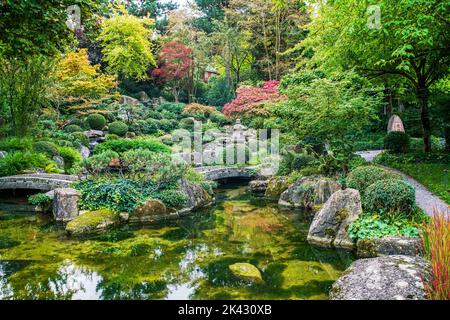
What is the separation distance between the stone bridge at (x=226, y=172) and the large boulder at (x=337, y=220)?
323 inches

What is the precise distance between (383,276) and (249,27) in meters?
24.1

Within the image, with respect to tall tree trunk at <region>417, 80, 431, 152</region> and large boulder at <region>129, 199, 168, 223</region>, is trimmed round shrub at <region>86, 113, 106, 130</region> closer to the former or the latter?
large boulder at <region>129, 199, 168, 223</region>

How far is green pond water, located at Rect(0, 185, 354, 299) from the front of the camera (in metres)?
5.33

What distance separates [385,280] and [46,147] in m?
14.4

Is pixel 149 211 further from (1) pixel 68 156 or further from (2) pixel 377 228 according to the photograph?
(1) pixel 68 156

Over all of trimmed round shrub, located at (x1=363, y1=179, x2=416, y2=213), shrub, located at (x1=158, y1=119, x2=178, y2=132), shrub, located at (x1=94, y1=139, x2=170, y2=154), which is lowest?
trimmed round shrub, located at (x1=363, y1=179, x2=416, y2=213)

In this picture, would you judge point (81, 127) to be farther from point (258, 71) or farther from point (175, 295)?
point (175, 295)

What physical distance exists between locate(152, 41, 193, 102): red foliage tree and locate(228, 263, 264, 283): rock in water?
2215 centimetres

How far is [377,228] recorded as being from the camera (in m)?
6.61

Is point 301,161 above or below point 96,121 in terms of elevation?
below

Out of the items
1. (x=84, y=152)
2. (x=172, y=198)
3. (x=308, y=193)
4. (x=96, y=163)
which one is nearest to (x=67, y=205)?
(x=96, y=163)

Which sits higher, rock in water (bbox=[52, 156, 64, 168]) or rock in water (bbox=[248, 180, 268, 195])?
rock in water (bbox=[52, 156, 64, 168])

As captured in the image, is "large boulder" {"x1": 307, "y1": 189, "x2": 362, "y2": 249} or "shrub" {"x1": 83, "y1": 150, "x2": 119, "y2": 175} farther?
"shrub" {"x1": 83, "y1": 150, "x2": 119, "y2": 175}

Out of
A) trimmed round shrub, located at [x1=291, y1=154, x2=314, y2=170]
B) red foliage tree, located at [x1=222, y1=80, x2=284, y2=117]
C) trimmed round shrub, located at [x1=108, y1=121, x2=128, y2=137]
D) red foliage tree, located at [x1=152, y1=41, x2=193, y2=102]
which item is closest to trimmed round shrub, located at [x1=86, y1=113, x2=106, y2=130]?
trimmed round shrub, located at [x1=108, y1=121, x2=128, y2=137]
